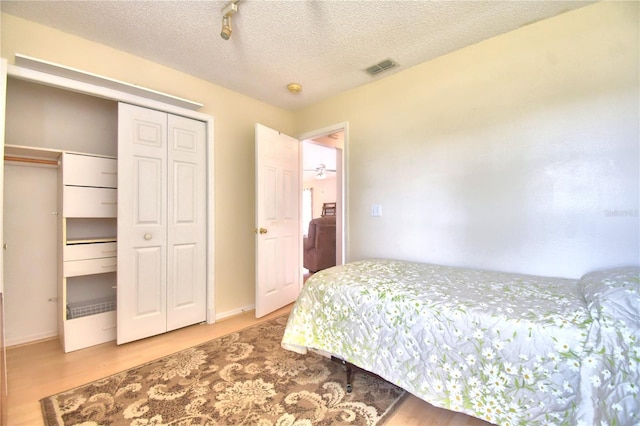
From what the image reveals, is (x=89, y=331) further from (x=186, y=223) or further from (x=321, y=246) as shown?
(x=321, y=246)

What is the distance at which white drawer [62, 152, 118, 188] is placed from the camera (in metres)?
1.97

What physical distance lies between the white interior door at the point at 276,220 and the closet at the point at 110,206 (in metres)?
0.62

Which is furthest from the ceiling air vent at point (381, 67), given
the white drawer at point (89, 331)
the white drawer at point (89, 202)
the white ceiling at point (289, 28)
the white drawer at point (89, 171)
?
the white drawer at point (89, 331)

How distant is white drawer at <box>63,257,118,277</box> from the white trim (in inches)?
53.5

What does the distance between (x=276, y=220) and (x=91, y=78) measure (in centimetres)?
188

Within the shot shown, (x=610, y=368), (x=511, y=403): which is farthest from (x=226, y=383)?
(x=610, y=368)

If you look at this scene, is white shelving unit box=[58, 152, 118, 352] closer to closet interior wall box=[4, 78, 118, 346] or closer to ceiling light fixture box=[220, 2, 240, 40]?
closet interior wall box=[4, 78, 118, 346]

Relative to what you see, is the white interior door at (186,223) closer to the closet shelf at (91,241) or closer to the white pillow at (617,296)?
the closet shelf at (91,241)

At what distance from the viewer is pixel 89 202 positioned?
2082mm

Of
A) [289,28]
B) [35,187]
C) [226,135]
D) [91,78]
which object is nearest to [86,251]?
[35,187]

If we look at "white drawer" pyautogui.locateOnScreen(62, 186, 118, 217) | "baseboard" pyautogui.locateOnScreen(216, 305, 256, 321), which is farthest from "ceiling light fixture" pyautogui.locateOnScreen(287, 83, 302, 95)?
"baseboard" pyautogui.locateOnScreen(216, 305, 256, 321)

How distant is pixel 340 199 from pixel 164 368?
7.21 feet

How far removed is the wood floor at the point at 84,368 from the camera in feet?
4.44

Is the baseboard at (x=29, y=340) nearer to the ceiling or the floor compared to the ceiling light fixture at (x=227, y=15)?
nearer to the floor
